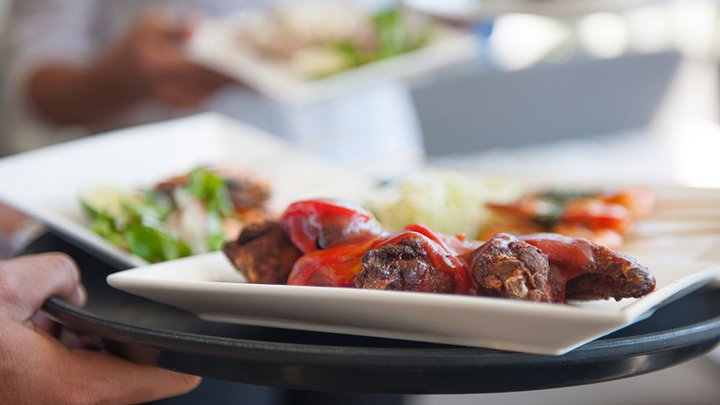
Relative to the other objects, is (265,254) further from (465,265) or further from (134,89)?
(134,89)

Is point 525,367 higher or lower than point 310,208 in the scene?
lower

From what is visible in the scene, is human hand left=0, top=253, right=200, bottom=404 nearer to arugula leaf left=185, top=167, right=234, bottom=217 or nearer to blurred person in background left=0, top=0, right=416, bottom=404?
arugula leaf left=185, top=167, right=234, bottom=217

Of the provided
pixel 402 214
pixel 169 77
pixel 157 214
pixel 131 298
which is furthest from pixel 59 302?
pixel 169 77

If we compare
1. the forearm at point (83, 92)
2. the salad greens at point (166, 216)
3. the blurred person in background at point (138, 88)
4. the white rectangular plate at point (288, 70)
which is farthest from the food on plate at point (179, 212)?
the forearm at point (83, 92)

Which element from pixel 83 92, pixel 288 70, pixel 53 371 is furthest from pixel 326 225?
pixel 83 92

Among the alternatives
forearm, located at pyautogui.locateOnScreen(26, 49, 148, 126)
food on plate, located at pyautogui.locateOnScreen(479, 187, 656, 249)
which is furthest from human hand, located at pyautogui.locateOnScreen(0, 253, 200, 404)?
forearm, located at pyautogui.locateOnScreen(26, 49, 148, 126)

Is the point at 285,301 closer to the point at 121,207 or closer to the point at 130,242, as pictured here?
the point at 130,242

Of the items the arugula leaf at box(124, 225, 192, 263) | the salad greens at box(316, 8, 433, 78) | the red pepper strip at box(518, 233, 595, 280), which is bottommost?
the arugula leaf at box(124, 225, 192, 263)

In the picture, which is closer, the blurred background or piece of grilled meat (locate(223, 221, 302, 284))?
piece of grilled meat (locate(223, 221, 302, 284))
